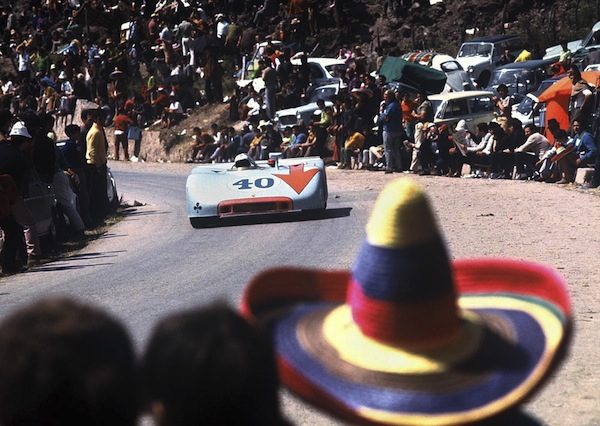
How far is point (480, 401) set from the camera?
220cm

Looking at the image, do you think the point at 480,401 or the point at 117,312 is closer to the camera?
the point at 480,401

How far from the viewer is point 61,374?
1.80 meters

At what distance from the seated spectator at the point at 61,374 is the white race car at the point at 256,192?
14.4 meters

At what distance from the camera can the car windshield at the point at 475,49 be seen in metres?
33.9

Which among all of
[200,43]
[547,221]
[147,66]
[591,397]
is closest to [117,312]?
[591,397]

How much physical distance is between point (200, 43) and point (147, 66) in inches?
167

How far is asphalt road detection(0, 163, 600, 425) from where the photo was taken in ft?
25.0

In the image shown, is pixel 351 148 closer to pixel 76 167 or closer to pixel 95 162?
pixel 95 162

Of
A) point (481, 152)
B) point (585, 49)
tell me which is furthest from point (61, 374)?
point (585, 49)

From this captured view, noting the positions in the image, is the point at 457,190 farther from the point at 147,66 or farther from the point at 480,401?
the point at 147,66

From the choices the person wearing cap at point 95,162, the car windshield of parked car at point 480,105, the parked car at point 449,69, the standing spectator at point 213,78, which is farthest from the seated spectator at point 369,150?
the standing spectator at point 213,78

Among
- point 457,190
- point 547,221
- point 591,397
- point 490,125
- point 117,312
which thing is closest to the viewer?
point 591,397

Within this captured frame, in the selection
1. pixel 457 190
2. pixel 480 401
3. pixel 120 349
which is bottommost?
pixel 457 190

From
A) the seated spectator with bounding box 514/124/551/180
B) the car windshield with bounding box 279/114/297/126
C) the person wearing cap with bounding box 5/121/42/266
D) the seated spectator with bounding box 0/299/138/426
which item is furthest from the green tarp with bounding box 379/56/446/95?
the seated spectator with bounding box 0/299/138/426
